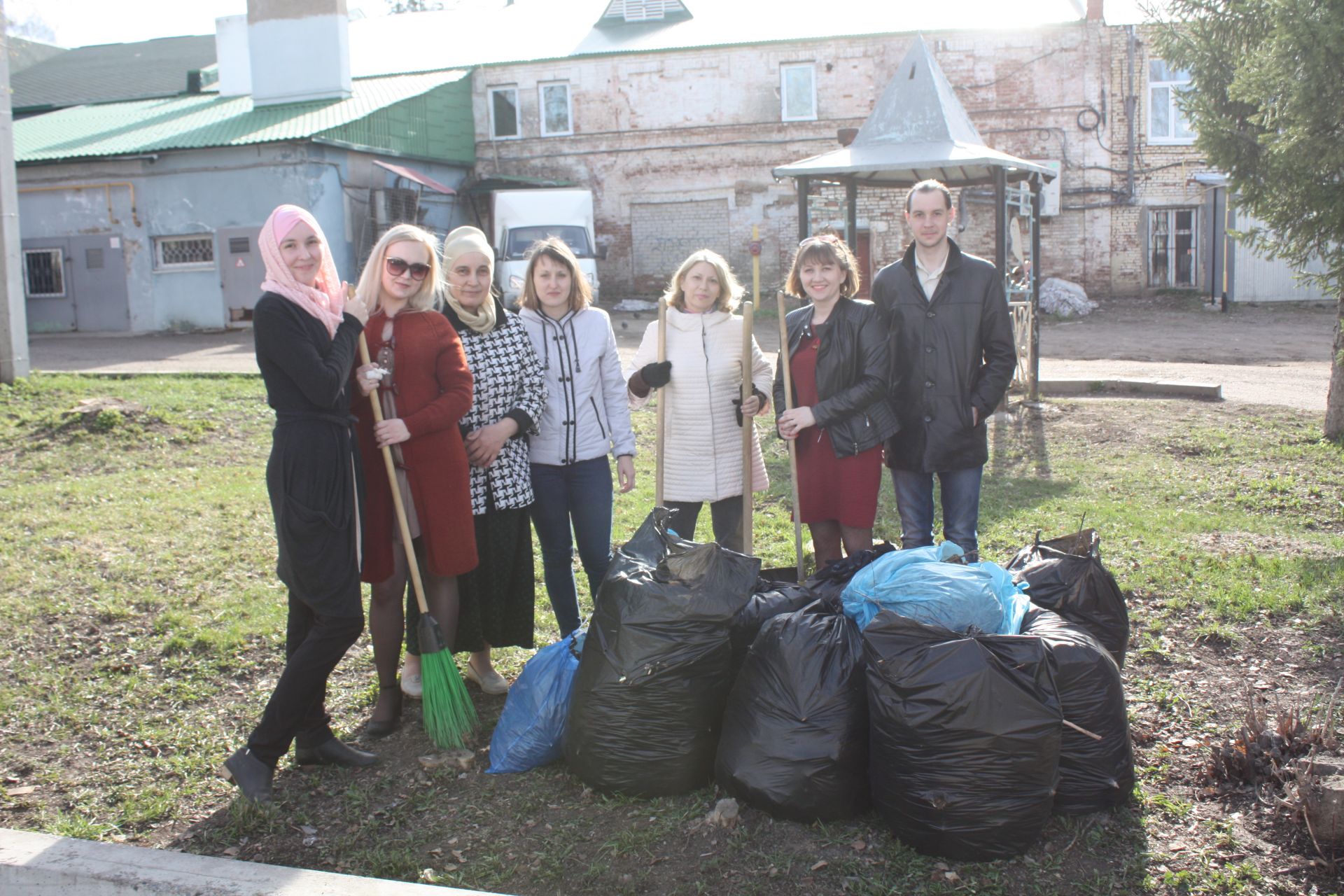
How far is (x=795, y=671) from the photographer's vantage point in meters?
2.97

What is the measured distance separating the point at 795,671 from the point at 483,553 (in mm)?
1500

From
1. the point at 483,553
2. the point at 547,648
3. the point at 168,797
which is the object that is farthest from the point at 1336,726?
the point at 168,797

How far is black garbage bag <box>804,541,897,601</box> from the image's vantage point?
11.5ft

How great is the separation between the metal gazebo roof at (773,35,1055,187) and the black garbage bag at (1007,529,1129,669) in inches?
255

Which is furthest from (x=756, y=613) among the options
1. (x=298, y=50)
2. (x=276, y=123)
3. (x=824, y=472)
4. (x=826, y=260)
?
(x=298, y=50)

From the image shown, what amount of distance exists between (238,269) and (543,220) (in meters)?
6.03

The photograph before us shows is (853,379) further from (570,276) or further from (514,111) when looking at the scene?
(514,111)

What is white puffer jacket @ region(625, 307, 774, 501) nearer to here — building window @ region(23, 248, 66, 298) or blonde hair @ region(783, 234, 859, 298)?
blonde hair @ region(783, 234, 859, 298)

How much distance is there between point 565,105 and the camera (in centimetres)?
2516

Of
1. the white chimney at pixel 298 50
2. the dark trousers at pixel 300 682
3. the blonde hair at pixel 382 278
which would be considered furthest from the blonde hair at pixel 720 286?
the white chimney at pixel 298 50

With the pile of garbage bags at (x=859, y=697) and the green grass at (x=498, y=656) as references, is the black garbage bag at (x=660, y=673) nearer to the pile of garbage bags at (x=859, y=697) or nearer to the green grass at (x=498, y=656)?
the pile of garbage bags at (x=859, y=697)

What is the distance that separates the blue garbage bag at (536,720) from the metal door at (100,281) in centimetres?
2134

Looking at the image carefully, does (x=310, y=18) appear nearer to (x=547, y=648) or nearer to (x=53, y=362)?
(x=53, y=362)

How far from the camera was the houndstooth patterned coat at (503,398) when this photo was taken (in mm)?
3879
